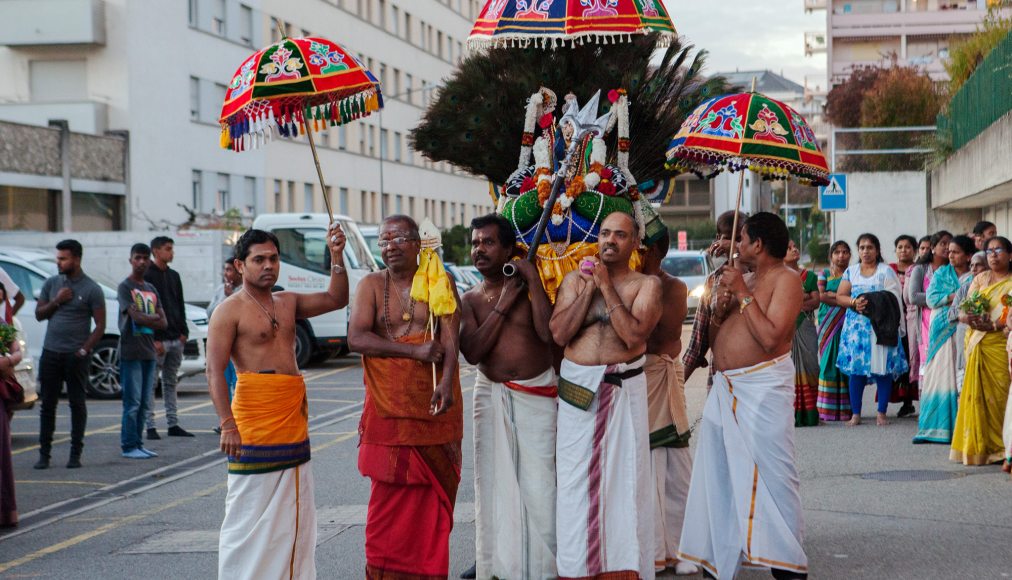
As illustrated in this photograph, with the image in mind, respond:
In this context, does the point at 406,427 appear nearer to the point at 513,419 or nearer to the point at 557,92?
the point at 513,419

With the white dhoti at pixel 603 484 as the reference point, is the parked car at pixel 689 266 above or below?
above

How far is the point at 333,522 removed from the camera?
877cm

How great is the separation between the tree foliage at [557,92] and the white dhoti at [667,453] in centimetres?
164

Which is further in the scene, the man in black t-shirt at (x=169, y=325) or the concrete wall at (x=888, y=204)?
the concrete wall at (x=888, y=204)

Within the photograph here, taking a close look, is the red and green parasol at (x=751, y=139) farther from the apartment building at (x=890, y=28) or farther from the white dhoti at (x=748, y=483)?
the apartment building at (x=890, y=28)

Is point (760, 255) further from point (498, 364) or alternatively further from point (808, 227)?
point (808, 227)

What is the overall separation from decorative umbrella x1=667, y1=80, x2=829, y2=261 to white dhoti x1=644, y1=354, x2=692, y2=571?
864mm

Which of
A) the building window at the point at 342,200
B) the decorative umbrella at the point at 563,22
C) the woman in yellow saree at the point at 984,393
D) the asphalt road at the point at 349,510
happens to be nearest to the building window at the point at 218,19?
the building window at the point at 342,200

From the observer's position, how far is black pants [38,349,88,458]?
452 inches

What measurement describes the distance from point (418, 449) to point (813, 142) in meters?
2.94

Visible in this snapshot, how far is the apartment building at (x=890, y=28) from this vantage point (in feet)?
248

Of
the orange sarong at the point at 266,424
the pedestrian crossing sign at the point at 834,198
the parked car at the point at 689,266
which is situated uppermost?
the pedestrian crossing sign at the point at 834,198

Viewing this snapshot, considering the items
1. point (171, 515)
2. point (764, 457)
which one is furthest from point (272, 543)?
point (171, 515)

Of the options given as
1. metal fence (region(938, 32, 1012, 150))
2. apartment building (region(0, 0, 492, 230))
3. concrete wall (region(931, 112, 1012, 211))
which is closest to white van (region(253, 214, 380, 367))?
apartment building (region(0, 0, 492, 230))
